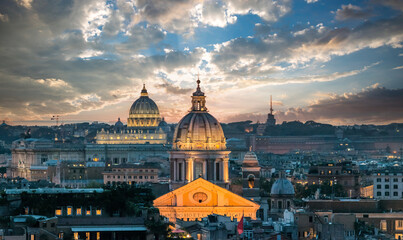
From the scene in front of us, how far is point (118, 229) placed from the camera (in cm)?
6450

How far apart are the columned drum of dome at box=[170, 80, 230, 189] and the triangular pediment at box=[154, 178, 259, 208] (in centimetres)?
860

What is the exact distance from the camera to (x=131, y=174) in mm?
154000

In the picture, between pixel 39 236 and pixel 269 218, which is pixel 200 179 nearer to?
pixel 269 218

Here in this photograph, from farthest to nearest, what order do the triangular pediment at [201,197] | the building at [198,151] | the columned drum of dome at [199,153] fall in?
the columned drum of dome at [199,153] < the building at [198,151] < the triangular pediment at [201,197]

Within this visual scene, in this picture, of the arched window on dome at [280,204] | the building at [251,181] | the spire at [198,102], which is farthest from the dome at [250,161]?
the arched window on dome at [280,204]

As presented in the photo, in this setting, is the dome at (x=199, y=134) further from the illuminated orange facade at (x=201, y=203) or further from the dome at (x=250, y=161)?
the illuminated orange facade at (x=201, y=203)

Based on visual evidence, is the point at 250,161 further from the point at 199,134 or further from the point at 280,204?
the point at 280,204

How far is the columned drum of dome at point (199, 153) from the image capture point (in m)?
97.1

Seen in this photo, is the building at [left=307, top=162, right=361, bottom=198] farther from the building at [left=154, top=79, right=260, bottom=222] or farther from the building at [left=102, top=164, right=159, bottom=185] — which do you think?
the building at [left=154, top=79, right=260, bottom=222]

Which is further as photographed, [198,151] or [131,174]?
[131,174]

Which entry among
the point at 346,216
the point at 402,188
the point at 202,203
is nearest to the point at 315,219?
the point at 346,216

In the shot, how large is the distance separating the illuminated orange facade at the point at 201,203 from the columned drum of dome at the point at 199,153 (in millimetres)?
8729

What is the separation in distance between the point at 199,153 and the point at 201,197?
33.4 ft

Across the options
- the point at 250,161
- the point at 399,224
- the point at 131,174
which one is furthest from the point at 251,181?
the point at 131,174
